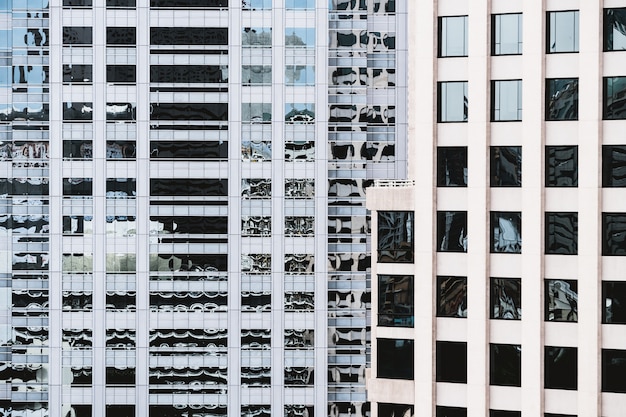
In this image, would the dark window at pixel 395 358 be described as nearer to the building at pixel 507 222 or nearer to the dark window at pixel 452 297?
the building at pixel 507 222

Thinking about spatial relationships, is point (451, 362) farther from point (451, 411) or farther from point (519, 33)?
point (519, 33)

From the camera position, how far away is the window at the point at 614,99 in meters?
21.4

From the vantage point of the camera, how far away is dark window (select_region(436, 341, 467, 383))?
22.4m

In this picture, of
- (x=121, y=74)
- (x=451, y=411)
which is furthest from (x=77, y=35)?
(x=451, y=411)

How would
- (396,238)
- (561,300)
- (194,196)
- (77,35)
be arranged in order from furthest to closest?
(194,196) < (77,35) < (396,238) < (561,300)

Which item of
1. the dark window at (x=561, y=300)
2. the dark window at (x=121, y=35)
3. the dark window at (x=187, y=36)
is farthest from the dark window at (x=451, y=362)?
the dark window at (x=121, y=35)

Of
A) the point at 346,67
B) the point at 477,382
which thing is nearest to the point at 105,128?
the point at 346,67

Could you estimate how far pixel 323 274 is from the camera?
5719 centimetres

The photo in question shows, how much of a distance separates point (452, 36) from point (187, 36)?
36.2 m

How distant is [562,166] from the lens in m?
21.7

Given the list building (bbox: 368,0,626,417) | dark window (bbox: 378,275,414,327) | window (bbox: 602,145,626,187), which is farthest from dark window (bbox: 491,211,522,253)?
dark window (bbox: 378,275,414,327)

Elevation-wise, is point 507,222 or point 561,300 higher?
point 507,222

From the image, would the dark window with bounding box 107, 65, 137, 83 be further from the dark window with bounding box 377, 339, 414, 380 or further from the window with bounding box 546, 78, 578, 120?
the window with bounding box 546, 78, 578, 120

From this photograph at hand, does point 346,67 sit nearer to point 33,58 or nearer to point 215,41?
point 215,41
